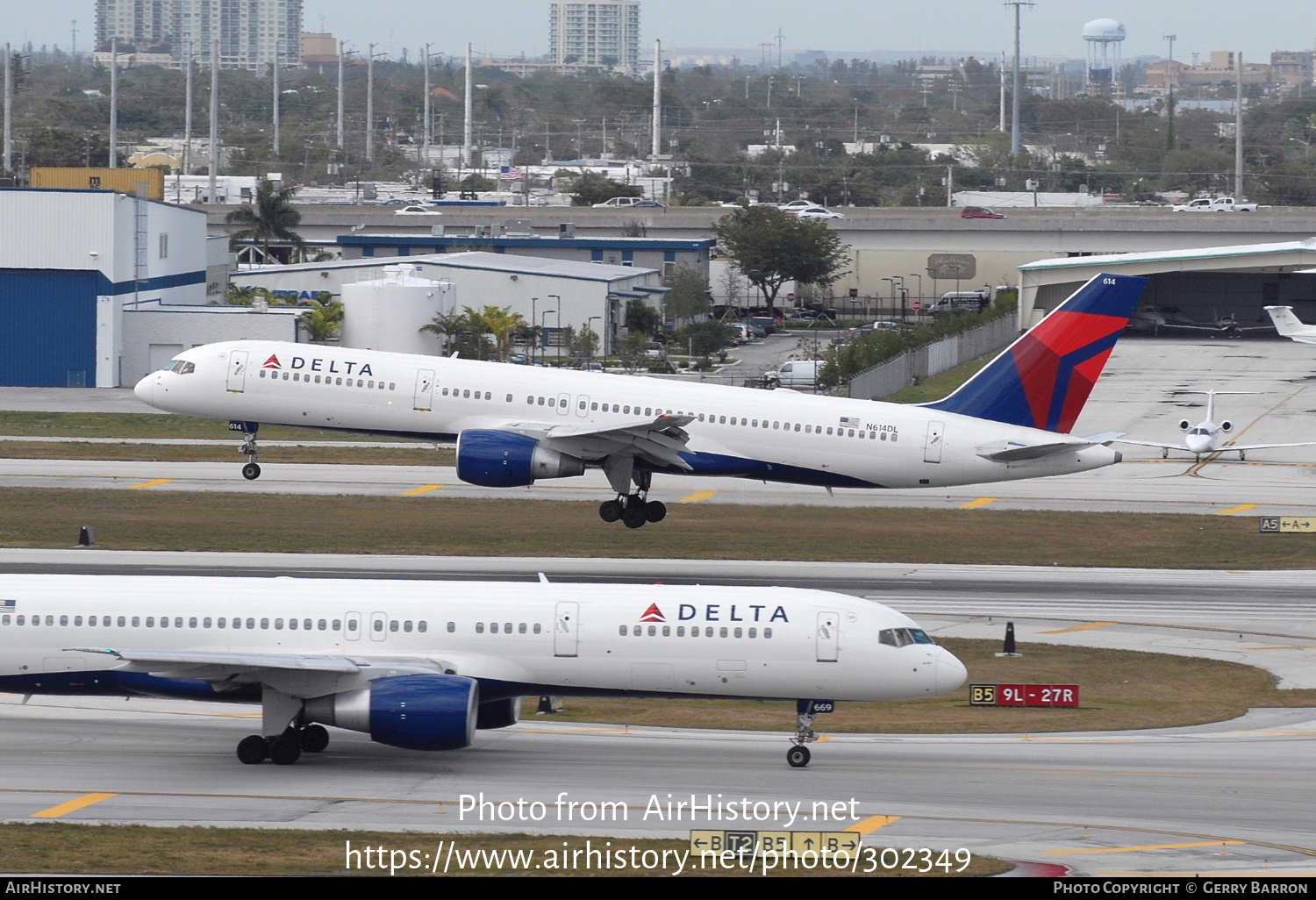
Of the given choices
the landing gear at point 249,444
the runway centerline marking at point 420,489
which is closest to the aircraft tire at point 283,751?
the landing gear at point 249,444

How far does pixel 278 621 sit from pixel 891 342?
74910 mm

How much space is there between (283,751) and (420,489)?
34.0 m

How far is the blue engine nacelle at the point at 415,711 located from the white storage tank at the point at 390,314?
3135 inches

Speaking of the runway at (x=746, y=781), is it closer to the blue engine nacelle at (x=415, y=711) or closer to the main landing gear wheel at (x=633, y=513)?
the blue engine nacelle at (x=415, y=711)

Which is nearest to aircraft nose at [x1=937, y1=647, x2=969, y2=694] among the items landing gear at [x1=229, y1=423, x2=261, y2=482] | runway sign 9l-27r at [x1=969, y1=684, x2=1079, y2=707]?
runway sign 9l-27r at [x1=969, y1=684, x2=1079, y2=707]

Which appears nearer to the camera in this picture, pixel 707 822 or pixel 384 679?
pixel 707 822

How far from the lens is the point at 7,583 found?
1294 inches

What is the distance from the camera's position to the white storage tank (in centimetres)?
11044

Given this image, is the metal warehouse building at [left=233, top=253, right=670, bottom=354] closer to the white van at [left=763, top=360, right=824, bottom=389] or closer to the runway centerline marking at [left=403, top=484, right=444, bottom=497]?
the white van at [left=763, top=360, right=824, bottom=389]

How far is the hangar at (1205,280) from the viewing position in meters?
126

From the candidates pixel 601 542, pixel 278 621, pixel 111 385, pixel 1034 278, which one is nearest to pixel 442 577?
pixel 601 542

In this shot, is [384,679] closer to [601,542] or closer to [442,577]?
[442,577]

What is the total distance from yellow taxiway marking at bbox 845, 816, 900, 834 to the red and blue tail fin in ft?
92.4

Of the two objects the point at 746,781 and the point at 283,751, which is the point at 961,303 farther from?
the point at 283,751
